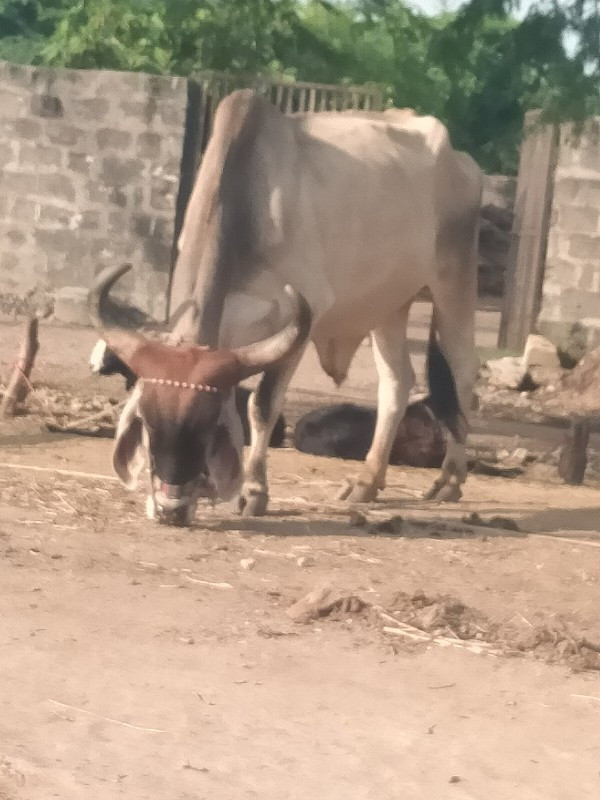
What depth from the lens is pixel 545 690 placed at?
3480 millimetres

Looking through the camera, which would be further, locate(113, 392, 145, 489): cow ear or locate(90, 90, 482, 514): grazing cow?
locate(113, 392, 145, 489): cow ear

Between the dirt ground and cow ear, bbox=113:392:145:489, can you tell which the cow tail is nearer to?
the dirt ground

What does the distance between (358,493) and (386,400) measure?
58cm

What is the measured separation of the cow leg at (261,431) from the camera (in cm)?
527

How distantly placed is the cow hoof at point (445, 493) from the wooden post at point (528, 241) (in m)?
4.92

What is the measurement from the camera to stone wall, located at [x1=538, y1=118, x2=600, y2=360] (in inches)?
404

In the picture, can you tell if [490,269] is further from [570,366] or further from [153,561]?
[153,561]

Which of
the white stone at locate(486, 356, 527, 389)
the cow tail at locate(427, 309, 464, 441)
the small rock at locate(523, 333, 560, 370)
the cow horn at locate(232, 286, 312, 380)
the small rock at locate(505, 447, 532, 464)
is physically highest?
A: the cow horn at locate(232, 286, 312, 380)

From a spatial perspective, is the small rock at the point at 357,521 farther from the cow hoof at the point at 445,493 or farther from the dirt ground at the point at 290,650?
the cow hoof at the point at 445,493

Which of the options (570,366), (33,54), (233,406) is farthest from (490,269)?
(233,406)

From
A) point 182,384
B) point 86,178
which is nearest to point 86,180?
point 86,178

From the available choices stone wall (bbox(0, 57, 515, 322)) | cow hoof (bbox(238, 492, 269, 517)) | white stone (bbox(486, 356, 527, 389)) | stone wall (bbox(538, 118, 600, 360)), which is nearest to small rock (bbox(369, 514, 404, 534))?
cow hoof (bbox(238, 492, 269, 517))

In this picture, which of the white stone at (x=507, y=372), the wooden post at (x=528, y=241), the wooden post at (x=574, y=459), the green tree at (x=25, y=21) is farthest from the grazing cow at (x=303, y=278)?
the green tree at (x=25, y=21)

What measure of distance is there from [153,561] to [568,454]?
296 cm
